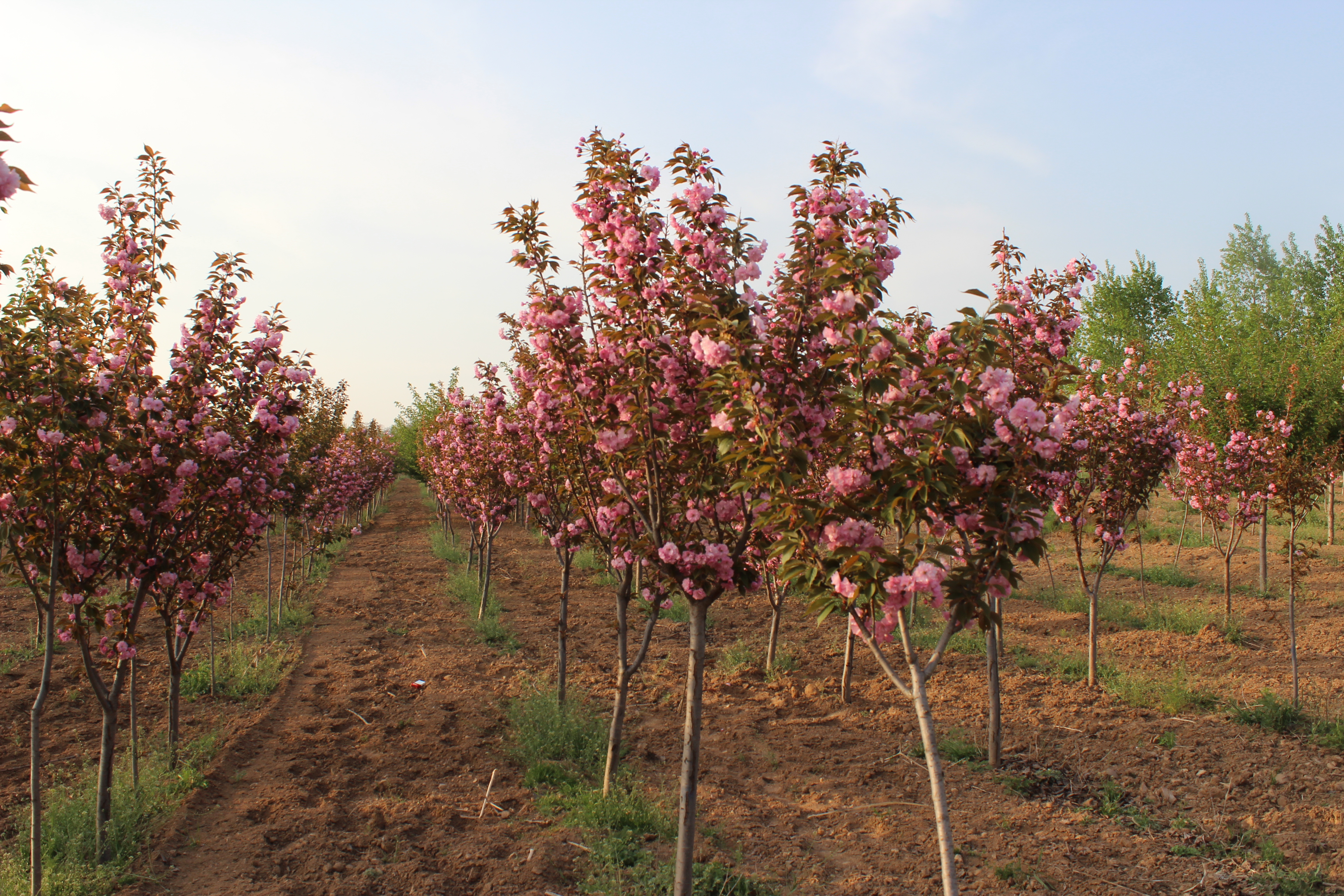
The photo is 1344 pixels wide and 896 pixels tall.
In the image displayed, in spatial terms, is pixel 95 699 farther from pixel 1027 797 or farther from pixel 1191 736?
pixel 1191 736

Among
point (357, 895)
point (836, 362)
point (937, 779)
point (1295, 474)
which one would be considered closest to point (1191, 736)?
point (1295, 474)

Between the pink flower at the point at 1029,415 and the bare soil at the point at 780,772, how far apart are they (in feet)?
9.76

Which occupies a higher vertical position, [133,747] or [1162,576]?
[1162,576]

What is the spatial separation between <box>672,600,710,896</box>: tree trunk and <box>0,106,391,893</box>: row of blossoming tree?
3054 mm

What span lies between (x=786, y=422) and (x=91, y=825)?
4977 mm

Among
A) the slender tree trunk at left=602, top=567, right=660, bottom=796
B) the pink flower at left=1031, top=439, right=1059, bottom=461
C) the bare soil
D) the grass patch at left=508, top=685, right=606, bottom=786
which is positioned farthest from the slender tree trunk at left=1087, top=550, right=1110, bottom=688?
the pink flower at left=1031, top=439, right=1059, bottom=461

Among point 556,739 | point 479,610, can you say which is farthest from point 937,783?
point 479,610

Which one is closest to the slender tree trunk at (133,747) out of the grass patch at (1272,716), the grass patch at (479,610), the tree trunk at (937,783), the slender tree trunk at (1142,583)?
the grass patch at (479,610)

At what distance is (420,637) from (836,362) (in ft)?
28.8

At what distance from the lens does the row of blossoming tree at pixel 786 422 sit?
115 inches

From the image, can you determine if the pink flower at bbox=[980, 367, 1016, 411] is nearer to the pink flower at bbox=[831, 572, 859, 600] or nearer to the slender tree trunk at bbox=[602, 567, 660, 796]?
the pink flower at bbox=[831, 572, 859, 600]

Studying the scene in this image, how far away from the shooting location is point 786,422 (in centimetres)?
333

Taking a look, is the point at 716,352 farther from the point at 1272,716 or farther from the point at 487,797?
the point at 1272,716

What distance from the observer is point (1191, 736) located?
21.1 feet
